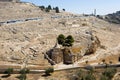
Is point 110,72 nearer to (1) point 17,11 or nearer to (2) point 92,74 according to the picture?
(2) point 92,74

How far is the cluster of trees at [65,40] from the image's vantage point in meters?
57.9

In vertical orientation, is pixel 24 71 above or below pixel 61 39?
below

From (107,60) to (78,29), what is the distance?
1234 centimetres

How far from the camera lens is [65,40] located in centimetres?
5875

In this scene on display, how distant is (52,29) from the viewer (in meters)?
65.9

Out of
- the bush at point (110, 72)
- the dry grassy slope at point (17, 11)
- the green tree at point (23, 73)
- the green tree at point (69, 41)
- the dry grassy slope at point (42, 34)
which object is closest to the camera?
the green tree at point (23, 73)

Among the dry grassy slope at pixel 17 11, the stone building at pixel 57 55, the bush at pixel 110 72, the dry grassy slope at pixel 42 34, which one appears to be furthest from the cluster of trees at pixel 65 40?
the dry grassy slope at pixel 17 11

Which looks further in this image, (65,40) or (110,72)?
(65,40)

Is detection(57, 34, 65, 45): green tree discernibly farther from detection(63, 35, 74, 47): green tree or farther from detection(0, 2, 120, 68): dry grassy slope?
detection(0, 2, 120, 68): dry grassy slope

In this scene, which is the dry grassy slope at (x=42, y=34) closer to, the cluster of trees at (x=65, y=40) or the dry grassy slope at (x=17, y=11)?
the dry grassy slope at (x=17, y=11)

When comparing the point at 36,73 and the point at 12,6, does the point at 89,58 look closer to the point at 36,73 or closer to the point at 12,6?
the point at 36,73

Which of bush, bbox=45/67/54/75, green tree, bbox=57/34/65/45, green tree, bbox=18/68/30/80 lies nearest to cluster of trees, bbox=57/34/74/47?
green tree, bbox=57/34/65/45

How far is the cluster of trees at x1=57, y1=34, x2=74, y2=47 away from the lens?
57.9 m

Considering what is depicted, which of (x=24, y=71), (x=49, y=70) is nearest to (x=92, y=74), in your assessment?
(x=49, y=70)
